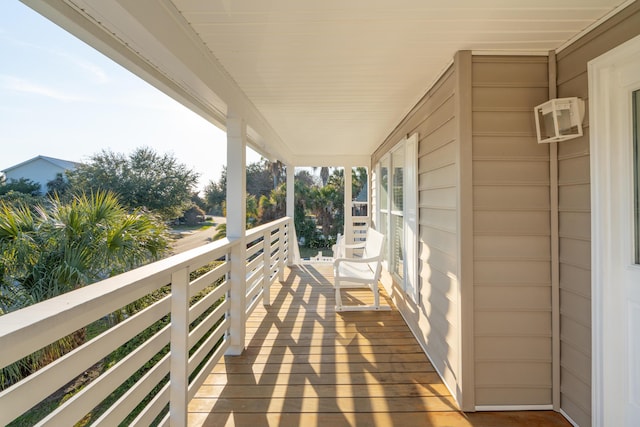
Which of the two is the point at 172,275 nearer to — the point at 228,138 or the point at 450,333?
the point at 228,138

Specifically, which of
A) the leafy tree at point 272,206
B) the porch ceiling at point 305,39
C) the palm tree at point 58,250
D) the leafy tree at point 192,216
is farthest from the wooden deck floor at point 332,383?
the leafy tree at point 272,206

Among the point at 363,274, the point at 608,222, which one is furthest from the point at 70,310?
the point at 363,274

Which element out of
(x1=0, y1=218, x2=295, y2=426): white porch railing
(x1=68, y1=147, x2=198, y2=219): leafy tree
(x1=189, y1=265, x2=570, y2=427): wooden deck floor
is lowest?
(x1=189, y1=265, x2=570, y2=427): wooden deck floor

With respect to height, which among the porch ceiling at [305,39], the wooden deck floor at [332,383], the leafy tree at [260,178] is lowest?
the wooden deck floor at [332,383]

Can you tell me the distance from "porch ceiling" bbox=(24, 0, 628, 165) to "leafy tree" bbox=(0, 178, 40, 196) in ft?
5.49

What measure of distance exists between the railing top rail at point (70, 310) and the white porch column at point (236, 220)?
1.01m

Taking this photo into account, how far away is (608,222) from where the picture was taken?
5.15 feet

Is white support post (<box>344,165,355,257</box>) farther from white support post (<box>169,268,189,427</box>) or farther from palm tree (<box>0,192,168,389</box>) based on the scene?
white support post (<box>169,268,189,427</box>)

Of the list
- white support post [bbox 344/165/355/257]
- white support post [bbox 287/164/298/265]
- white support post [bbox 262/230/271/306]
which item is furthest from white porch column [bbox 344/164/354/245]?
white support post [bbox 262/230/271/306]

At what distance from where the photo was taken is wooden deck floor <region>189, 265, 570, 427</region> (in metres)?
1.81

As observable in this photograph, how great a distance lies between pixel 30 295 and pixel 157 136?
692cm

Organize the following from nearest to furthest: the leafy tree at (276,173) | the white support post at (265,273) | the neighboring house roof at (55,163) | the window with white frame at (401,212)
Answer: the neighboring house roof at (55,163)
the window with white frame at (401,212)
the white support post at (265,273)
the leafy tree at (276,173)

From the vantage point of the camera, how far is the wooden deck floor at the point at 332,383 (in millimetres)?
1811

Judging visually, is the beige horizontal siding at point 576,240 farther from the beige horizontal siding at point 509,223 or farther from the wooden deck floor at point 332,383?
the wooden deck floor at point 332,383
